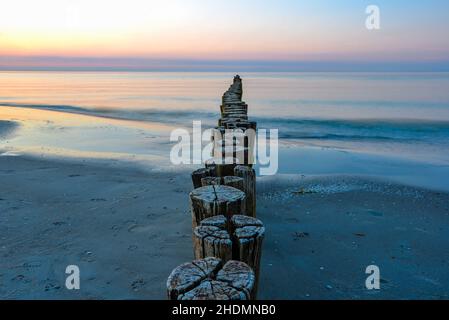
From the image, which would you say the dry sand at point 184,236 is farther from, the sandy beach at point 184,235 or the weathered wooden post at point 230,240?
the weathered wooden post at point 230,240

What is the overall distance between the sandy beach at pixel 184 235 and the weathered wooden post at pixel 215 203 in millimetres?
1168

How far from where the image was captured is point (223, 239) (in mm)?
2410

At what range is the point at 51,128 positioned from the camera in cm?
1633

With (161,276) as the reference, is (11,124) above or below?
above

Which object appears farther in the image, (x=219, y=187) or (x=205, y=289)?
(x=219, y=187)

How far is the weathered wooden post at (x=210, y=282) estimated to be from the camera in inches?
72.1

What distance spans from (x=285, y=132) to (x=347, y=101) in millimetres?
16017

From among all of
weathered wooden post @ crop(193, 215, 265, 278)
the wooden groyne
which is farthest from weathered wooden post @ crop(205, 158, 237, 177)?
weathered wooden post @ crop(193, 215, 265, 278)

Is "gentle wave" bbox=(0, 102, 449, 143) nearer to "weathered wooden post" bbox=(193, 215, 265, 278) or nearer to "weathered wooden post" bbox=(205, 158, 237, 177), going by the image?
"weathered wooden post" bbox=(205, 158, 237, 177)

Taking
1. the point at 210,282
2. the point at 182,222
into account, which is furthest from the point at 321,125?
the point at 210,282

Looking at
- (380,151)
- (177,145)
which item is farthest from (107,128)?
(380,151)

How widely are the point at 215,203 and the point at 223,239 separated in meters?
0.52

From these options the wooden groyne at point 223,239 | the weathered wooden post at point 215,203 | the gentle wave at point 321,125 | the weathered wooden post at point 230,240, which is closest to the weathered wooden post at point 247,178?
the wooden groyne at point 223,239
